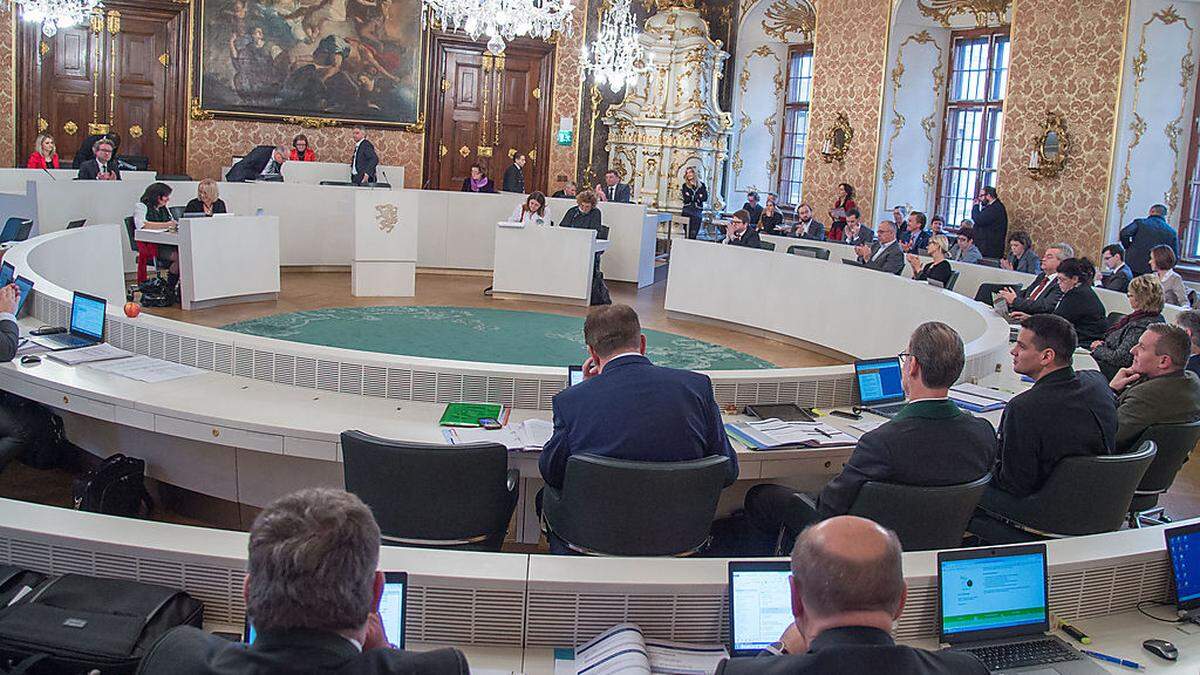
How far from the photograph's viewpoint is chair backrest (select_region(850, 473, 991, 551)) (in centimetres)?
346

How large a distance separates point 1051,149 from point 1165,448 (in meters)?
9.24

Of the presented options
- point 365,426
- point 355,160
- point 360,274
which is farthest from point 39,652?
point 355,160

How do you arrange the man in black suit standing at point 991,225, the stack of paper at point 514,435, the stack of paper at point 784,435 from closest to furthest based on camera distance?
1. the stack of paper at point 514,435
2. the stack of paper at point 784,435
3. the man in black suit standing at point 991,225

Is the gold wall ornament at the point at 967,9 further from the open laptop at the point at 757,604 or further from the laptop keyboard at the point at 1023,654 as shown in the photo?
the open laptop at the point at 757,604

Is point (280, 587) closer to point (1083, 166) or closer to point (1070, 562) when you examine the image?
point (1070, 562)

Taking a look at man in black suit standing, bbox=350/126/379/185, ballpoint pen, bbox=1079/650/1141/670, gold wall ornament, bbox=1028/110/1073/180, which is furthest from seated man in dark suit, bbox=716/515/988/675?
man in black suit standing, bbox=350/126/379/185

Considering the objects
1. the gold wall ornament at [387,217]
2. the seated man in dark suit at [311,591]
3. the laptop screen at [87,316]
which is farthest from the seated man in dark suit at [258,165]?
the seated man in dark suit at [311,591]

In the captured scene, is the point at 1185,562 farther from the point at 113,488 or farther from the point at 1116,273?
the point at 1116,273

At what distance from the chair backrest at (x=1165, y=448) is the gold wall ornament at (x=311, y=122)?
13.7 meters

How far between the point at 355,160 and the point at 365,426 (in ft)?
38.1

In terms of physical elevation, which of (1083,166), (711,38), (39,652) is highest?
(711,38)

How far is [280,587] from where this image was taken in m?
1.79

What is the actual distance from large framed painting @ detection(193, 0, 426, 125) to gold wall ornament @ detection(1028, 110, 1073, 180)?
8.94m

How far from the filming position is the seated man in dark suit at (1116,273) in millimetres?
9312
